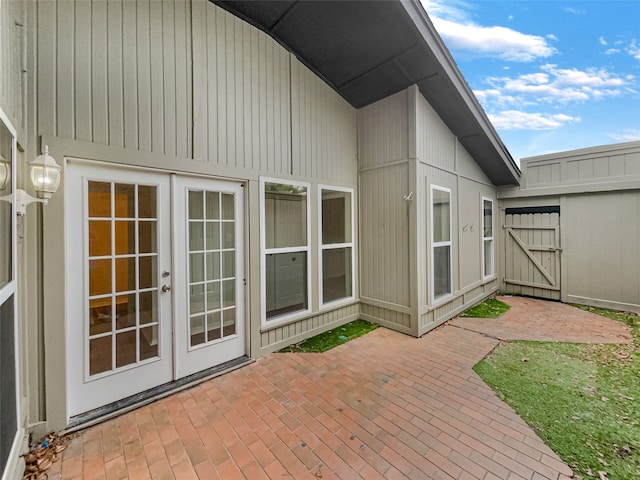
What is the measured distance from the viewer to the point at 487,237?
635 centimetres

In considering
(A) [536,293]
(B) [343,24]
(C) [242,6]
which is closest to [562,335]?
(A) [536,293]

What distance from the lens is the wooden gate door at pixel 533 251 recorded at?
6.04 meters

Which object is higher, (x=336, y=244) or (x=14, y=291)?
(x=336, y=244)

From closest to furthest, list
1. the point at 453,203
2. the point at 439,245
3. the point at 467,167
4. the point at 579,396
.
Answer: the point at 579,396 → the point at 439,245 → the point at 453,203 → the point at 467,167

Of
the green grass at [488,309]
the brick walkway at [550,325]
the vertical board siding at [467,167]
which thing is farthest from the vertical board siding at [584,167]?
the green grass at [488,309]

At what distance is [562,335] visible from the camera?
4.07 metres

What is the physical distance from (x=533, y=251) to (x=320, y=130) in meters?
5.92

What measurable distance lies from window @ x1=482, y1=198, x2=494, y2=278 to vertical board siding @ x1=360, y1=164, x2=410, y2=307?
3.10m

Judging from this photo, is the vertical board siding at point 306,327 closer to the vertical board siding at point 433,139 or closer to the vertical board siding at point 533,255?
the vertical board siding at point 433,139

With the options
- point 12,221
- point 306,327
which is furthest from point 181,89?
point 306,327

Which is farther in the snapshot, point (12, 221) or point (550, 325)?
point (550, 325)

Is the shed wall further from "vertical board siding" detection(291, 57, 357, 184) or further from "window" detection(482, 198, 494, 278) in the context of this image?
"vertical board siding" detection(291, 57, 357, 184)

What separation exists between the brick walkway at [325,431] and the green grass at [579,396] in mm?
182

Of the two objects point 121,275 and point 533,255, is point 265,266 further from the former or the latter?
point 533,255
